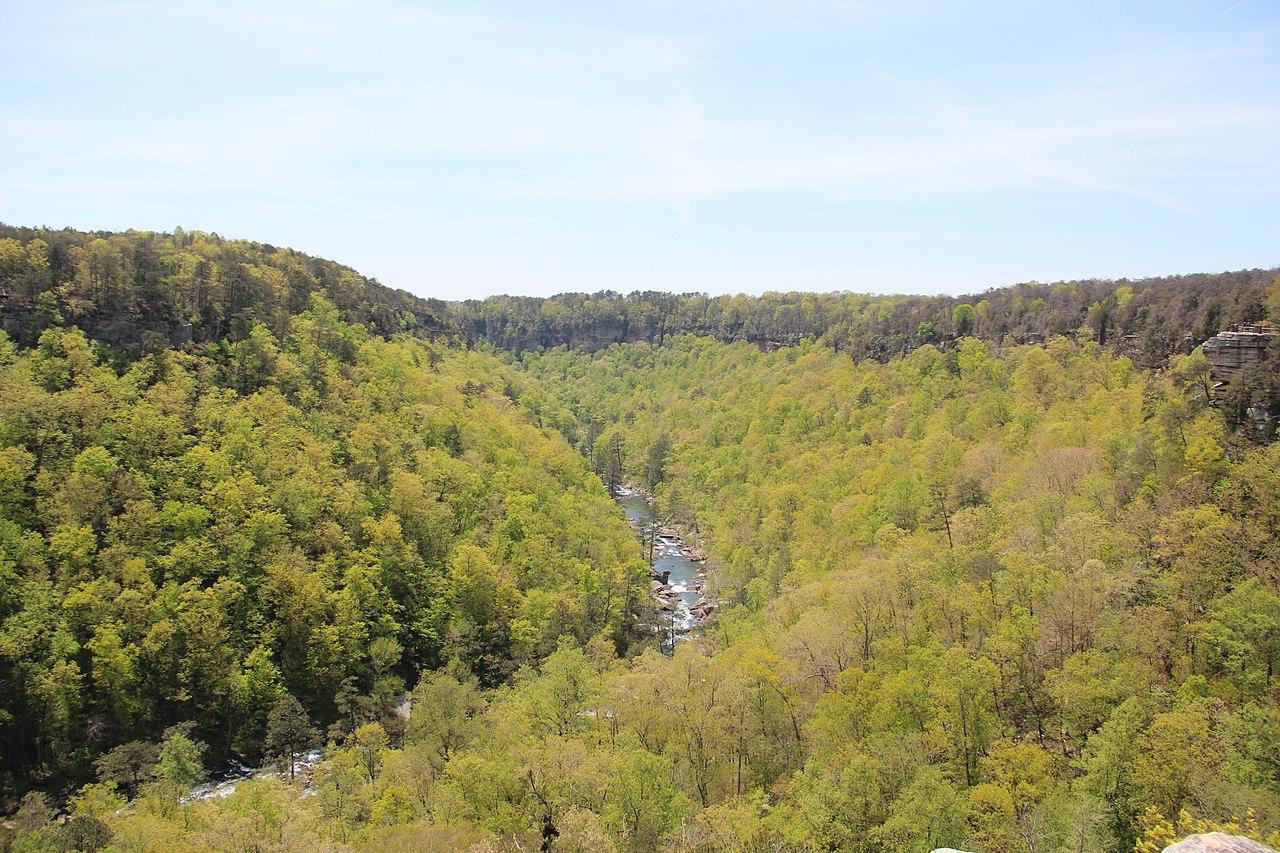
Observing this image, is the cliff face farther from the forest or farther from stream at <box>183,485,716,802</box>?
stream at <box>183,485,716,802</box>

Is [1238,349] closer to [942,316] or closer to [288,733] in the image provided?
[288,733]

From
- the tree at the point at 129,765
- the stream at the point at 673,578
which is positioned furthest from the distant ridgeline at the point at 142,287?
the stream at the point at 673,578

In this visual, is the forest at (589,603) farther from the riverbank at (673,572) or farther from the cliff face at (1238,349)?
the riverbank at (673,572)

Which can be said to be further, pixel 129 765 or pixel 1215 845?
pixel 129 765

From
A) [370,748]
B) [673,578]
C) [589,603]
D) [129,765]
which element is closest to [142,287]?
[129,765]

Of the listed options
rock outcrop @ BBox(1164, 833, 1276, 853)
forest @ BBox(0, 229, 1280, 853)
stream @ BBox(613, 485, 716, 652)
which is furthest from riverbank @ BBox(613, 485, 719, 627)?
rock outcrop @ BBox(1164, 833, 1276, 853)

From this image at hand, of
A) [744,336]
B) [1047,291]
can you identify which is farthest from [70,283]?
[744,336]
